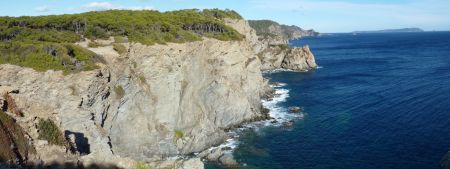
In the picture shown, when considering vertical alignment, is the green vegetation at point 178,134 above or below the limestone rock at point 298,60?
below

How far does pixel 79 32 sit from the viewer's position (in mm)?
67812

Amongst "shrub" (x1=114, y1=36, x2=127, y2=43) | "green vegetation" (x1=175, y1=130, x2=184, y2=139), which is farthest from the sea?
"shrub" (x1=114, y1=36, x2=127, y2=43)

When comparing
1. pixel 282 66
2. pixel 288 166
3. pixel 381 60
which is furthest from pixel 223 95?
pixel 381 60

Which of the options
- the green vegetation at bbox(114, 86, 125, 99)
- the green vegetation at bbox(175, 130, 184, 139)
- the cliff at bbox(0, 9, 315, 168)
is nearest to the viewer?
the cliff at bbox(0, 9, 315, 168)

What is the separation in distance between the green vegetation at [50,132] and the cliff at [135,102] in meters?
0.09

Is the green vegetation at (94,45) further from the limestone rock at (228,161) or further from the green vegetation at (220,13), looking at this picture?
the green vegetation at (220,13)

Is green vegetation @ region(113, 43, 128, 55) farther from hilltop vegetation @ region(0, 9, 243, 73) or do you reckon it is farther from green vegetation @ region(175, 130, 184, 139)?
green vegetation @ region(175, 130, 184, 139)

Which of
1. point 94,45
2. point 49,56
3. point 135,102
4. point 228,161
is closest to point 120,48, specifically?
point 94,45

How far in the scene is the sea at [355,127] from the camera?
189ft

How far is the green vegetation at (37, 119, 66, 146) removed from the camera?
31.3m

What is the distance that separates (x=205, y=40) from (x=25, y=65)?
A: 32321 millimetres

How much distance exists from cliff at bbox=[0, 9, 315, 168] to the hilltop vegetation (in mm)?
1504

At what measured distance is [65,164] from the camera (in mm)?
29406

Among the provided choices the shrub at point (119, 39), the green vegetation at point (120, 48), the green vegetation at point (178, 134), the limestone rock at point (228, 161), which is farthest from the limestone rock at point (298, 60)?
the green vegetation at point (120, 48)
